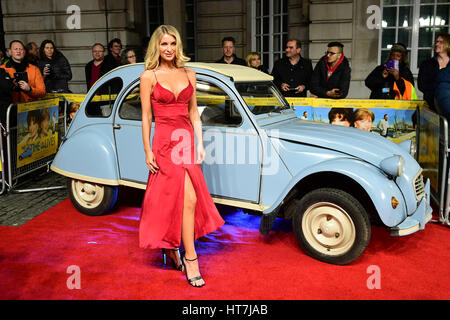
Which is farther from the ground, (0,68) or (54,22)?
(54,22)

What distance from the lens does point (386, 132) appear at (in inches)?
228

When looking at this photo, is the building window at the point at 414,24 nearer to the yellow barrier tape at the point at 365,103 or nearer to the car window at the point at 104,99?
the yellow barrier tape at the point at 365,103

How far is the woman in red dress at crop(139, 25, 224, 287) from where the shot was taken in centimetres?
353

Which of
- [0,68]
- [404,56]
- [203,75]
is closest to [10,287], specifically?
[203,75]

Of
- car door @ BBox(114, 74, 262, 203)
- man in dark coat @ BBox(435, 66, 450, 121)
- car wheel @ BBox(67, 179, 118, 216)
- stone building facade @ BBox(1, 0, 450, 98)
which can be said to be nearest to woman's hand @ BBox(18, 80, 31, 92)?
car wheel @ BBox(67, 179, 118, 216)

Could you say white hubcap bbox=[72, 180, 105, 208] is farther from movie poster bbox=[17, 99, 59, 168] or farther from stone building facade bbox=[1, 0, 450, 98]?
stone building facade bbox=[1, 0, 450, 98]

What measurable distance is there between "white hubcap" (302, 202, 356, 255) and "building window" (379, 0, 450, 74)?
839cm

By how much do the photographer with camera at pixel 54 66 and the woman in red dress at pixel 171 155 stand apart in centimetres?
597

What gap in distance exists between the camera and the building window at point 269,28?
13258 millimetres

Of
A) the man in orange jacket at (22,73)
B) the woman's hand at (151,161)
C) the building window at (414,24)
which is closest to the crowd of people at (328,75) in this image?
the man in orange jacket at (22,73)

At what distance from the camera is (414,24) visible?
11.0 meters

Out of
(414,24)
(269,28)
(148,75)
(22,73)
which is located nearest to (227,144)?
(148,75)

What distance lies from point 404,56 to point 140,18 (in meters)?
9.27

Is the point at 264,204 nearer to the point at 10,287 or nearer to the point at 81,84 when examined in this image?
the point at 10,287
